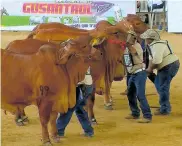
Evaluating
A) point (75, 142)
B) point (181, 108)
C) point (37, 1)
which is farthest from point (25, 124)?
point (37, 1)

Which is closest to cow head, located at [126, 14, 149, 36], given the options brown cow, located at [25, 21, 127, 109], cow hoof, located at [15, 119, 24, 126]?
brown cow, located at [25, 21, 127, 109]

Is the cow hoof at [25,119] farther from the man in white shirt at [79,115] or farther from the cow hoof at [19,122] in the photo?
the man in white shirt at [79,115]

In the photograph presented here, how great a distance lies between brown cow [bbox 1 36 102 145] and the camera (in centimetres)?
689

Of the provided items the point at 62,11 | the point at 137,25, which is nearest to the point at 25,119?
the point at 137,25

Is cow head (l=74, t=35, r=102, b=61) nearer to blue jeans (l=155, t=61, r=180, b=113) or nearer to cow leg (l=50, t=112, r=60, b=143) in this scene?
cow leg (l=50, t=112, r=60, b=143)

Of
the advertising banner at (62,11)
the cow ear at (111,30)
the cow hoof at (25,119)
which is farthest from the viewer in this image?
the advertising banner at (62,11)

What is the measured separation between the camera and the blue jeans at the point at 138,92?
8.52 meters

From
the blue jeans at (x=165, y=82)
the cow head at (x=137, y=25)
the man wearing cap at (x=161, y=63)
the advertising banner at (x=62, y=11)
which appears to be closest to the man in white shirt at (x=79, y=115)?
the man wearing cap at (x=161, y=63)

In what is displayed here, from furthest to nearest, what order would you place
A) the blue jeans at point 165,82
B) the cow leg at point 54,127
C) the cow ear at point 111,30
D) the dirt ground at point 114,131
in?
the blue jeans at point 165,82 < the cow ear at point 111,30 < the dirt ground at point 114,131 < the cow leg at point 54,127

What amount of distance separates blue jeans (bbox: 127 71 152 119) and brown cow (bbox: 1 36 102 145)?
1.59 metres

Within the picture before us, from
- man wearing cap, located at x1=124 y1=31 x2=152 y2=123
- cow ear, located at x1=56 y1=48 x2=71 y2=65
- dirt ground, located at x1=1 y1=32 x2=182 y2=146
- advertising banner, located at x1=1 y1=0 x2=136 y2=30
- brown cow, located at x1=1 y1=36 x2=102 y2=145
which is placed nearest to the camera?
brown cow, located at x1=1 y1=36 x2=102 y2=145

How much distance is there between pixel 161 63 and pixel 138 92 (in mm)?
1015

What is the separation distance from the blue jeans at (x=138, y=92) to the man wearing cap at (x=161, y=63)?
1.79 ft

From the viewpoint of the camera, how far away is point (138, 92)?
337 inches
